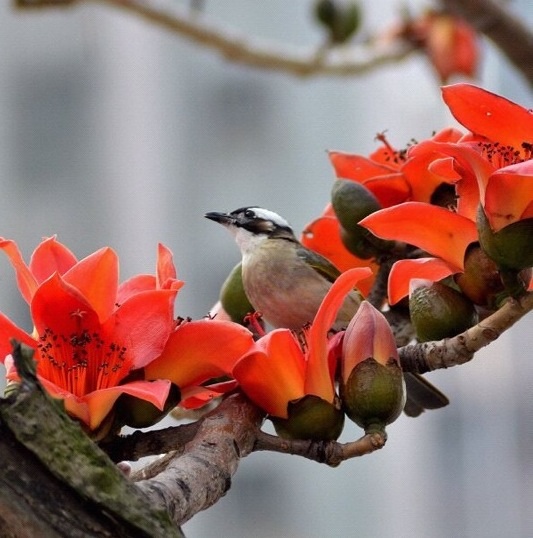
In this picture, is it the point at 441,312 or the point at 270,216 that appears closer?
the point at 441,312

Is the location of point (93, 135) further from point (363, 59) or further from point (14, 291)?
point (363, 59)

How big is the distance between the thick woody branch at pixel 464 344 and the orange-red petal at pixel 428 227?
0.08 metres

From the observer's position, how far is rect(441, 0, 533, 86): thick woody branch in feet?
6.94

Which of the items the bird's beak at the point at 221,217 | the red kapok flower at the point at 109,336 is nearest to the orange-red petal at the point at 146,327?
the red kapok flower at the point at 109,336

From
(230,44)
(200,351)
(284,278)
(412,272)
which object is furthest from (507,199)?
(230,44)

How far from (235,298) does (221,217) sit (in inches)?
25.5

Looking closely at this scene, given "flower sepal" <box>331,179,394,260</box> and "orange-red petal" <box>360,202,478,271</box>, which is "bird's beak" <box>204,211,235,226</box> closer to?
"flower sepal" <box>331,179,394,260</box>

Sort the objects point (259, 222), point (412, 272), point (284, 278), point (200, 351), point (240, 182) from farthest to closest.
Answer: point (240, 182), point (259, 222), point (284, 278), point (412, 272), point (200, 351)

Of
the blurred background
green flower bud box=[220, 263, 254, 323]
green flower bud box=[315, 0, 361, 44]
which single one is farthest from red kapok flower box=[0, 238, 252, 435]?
the blurred background

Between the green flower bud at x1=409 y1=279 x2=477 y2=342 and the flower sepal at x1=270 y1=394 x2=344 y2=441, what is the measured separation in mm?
114

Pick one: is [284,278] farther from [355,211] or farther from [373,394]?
[373,394]

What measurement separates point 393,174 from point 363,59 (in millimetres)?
2020

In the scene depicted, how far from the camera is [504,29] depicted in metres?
2.13

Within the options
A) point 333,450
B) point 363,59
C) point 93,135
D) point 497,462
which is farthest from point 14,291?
point 333,450
